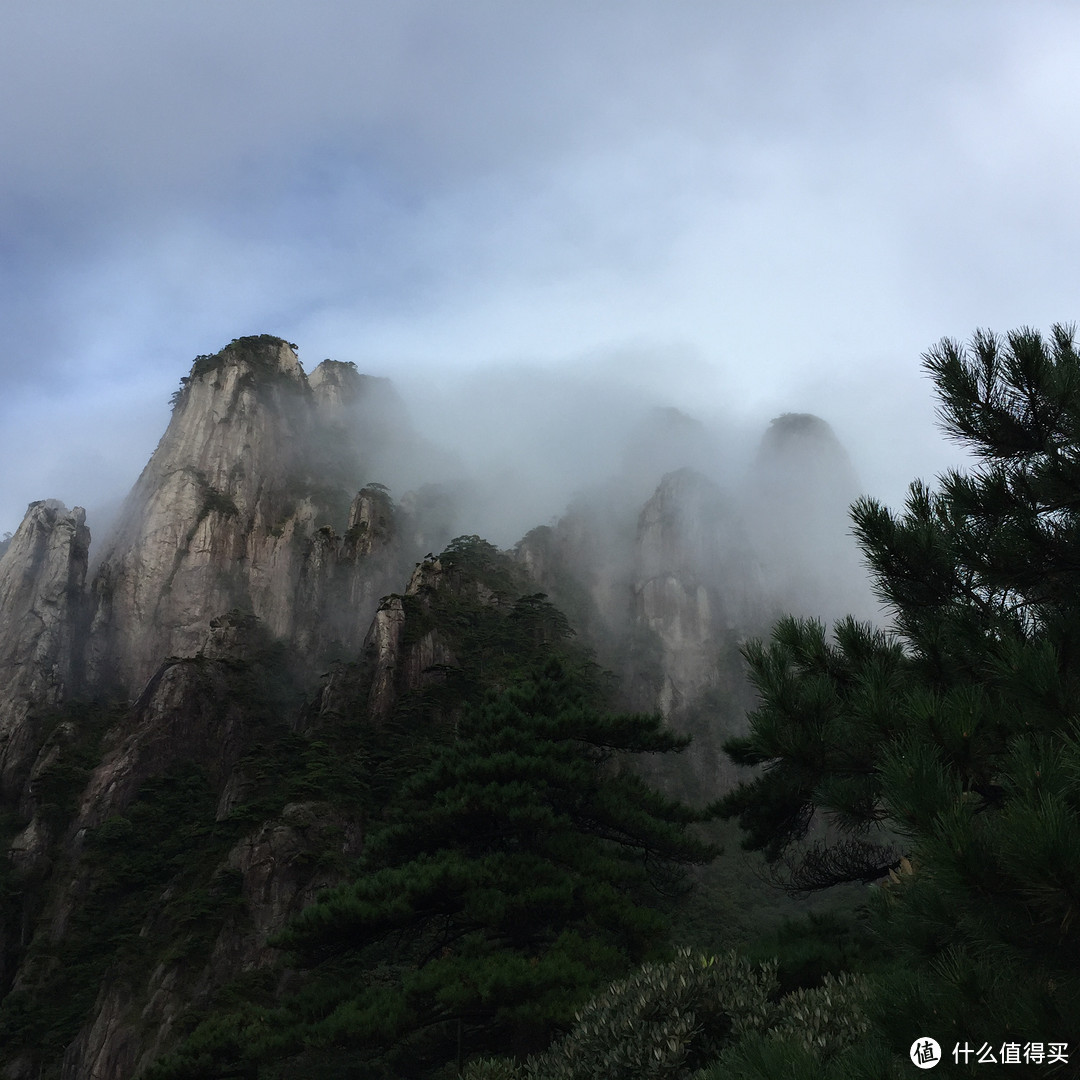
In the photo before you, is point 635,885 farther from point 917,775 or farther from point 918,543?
point 917,775

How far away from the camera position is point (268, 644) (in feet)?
155

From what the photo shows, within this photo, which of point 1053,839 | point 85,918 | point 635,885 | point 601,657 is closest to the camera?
point 1053,839

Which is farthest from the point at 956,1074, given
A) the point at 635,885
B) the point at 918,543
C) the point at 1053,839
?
the point at 635,885

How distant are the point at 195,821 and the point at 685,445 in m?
50.6

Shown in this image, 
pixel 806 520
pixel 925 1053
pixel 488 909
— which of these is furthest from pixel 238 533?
pixel 925 1053

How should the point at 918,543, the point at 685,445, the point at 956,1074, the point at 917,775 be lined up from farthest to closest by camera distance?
the point at 685,445 → the point at 918,543 → the point at 917,775 → the point at 956,1074

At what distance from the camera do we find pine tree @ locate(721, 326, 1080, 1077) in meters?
3.23

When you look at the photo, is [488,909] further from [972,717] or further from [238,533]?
[238,533]

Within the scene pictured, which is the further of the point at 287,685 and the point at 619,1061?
the point at 287,685

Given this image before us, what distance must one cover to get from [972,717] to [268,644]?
46322 millimetres

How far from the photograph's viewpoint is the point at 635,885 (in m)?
13.5

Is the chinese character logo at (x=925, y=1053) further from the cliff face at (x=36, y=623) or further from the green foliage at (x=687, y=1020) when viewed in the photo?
the cliff face at (x=36, y=623)

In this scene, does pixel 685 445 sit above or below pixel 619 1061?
above

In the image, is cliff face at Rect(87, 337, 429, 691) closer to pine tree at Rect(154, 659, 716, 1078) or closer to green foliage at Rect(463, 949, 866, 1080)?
pine tree at Rect(154, 659, 716, 1078)
